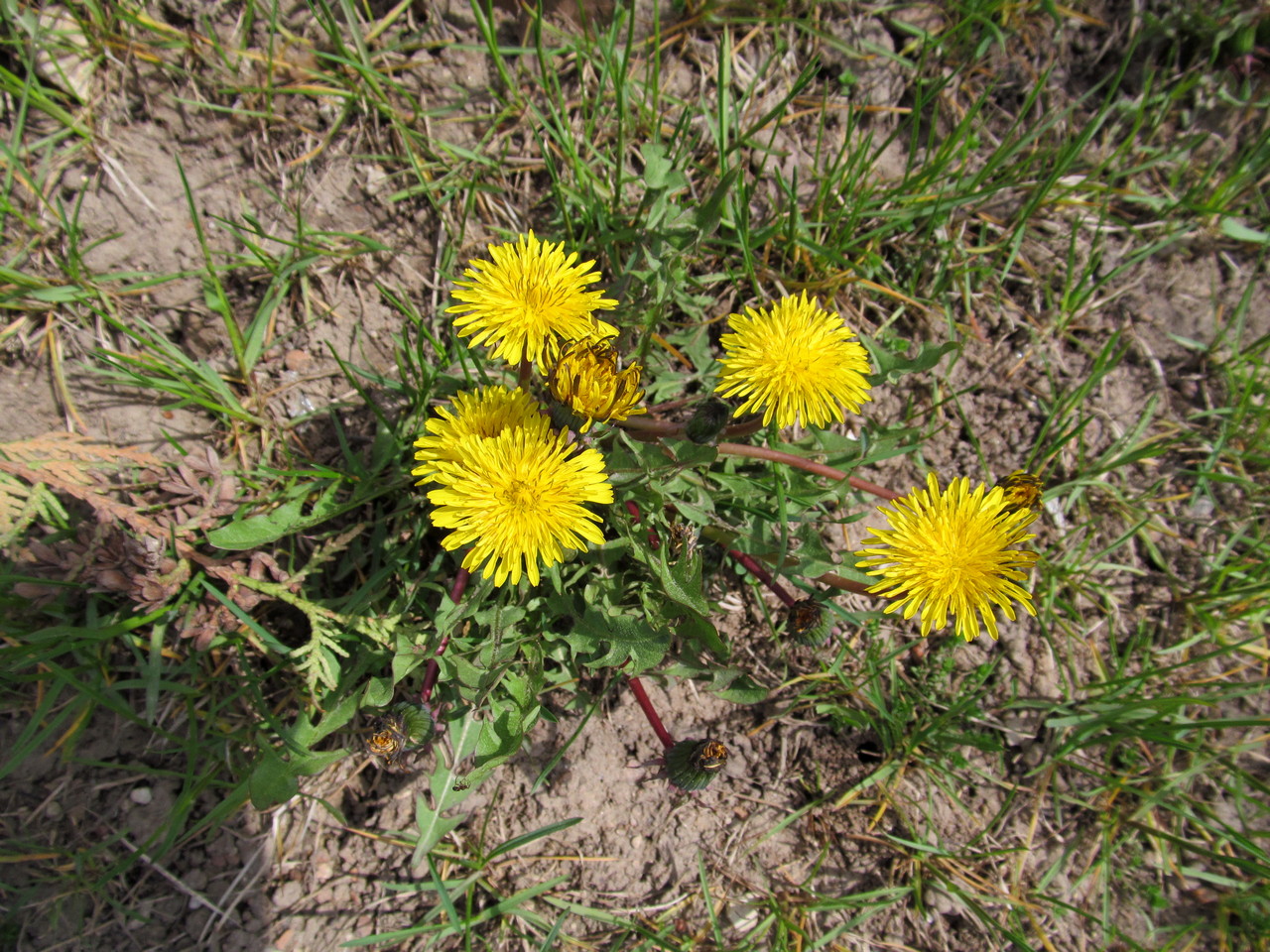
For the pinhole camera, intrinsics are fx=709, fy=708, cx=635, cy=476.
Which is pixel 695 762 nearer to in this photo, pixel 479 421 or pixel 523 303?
pixel 479 421

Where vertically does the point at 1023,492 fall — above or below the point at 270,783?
above

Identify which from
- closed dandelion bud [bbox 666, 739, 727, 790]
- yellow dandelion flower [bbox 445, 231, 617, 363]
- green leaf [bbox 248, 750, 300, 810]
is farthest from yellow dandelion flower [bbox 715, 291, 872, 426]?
green leaf [bbox 248, 750, 300, 810]

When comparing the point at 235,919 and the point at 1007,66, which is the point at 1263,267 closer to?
the point at 1007,66

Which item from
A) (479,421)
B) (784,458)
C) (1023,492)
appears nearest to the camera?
(479,421)

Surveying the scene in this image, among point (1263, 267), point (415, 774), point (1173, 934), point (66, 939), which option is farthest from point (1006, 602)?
point (66, 939)

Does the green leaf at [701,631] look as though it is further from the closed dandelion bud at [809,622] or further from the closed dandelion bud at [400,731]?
the closed dandelion bud at [400,731]

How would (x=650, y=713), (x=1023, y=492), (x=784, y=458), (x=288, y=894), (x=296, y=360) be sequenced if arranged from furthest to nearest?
(x=296, y=360) < (x=288, y=894) < (x=650, y=713) < (x=784, y=458) < (x=1023, y=492)

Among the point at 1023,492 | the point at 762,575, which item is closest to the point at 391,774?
the point at 762,575
